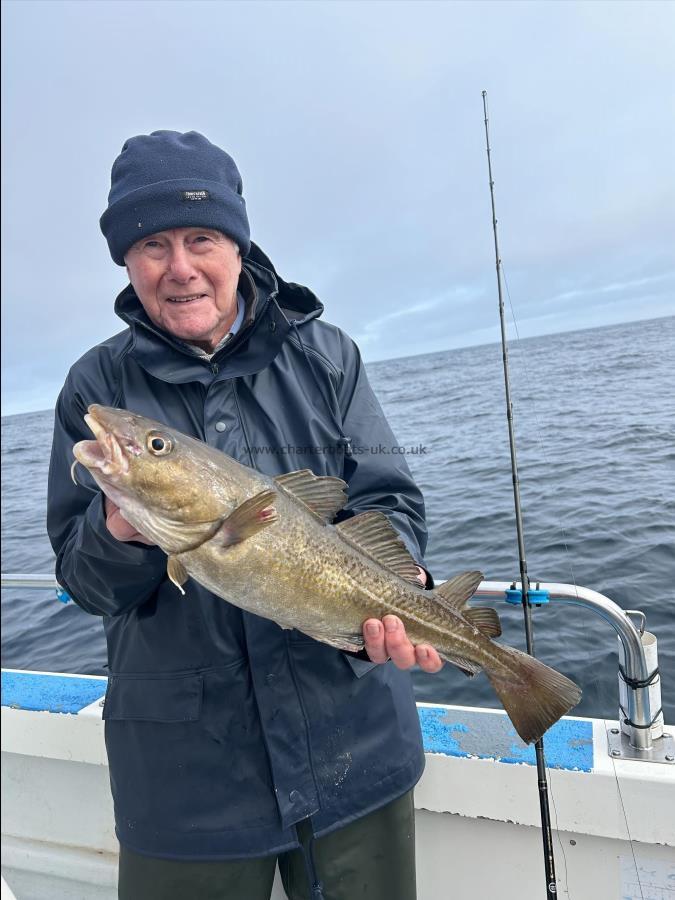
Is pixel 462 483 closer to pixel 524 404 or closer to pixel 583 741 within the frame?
pixel 524 404

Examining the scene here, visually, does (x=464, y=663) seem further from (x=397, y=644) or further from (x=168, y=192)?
(x=168, y=192)

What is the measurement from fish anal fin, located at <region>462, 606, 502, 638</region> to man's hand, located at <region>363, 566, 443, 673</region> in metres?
0.25

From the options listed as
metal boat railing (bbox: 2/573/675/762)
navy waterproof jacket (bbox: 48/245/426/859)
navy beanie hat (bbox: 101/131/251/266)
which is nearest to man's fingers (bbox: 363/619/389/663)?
navy waterproof jacket (bbox: 48/245/426/859)

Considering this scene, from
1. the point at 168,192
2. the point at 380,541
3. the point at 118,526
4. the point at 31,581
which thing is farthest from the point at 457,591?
the point at 31,581

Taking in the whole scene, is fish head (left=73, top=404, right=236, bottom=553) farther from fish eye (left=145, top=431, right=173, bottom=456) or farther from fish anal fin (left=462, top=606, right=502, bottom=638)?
fish anal fin (left=462, top=606, right=502, bottom=638)

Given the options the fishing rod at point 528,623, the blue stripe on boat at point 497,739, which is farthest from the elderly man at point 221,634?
the blue stripe on boat at point 497,739

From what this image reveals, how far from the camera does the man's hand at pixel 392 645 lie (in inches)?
87.4

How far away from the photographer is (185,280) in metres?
2.36

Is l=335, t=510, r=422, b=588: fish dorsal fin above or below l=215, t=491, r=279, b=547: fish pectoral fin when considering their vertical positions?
below

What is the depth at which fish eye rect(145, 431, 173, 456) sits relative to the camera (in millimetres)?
2027

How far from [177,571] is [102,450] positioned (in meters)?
0.48

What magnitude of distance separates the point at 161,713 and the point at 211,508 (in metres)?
0.77

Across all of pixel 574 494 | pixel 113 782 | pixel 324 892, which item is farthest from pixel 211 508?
pixel 574 494

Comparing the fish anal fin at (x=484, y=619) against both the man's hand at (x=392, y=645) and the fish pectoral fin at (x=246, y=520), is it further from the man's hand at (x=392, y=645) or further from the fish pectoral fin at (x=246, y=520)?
the fish pectoral fin at (x=246, y=520)
